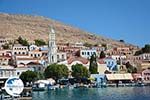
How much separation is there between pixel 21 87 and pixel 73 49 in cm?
6354

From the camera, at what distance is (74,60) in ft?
270

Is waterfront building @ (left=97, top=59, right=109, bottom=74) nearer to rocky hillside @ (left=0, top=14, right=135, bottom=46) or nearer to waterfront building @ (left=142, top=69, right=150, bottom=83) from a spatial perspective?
waterfront building @ (left=142, top=69, right=150, bottom=83)

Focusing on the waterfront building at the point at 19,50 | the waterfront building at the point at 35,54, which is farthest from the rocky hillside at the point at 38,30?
the waterfront building at the point at 35,54

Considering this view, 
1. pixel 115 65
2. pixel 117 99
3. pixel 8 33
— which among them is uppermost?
pixel 8 33

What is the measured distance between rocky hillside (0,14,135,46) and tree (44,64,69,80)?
202 ft

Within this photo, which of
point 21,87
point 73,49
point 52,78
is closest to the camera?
point 21,87

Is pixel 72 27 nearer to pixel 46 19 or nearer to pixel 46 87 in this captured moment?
pixel 46 19

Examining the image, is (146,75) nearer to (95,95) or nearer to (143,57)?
(143,57)

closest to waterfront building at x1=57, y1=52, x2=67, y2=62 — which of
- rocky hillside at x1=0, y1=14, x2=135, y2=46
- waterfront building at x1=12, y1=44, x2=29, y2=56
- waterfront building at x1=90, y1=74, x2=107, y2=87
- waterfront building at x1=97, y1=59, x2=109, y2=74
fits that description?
waterfront building at x1=97, y1=59, x2=109, y2=74

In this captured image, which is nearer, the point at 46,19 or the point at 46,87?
the point at 46,87

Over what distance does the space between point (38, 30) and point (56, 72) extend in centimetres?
8450

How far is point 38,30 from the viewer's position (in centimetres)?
15488

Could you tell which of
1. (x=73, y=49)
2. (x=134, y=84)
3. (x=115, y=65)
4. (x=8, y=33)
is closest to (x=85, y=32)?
(x=8, y=33)

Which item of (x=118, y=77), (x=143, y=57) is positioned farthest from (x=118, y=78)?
(x=143, y=57)
